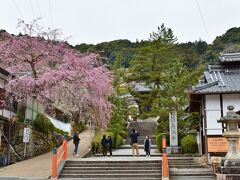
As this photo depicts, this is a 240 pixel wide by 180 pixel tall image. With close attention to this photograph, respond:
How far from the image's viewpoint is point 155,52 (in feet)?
119

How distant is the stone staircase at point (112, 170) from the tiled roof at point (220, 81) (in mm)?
4555

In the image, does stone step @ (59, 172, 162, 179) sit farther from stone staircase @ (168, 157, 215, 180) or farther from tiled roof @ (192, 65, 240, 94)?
tiled roof @ (192, 65, 240, 94)

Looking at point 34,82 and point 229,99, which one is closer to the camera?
point 229,99

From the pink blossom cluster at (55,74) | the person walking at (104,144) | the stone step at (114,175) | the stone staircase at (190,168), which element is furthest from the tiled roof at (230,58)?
the person walking at (104,144)

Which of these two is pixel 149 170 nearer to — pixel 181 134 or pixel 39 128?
pixel 181 134

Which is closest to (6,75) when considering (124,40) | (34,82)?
(34,82)

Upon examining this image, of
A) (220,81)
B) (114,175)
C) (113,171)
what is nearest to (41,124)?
(113,171)

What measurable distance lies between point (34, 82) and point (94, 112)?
4581 millimetres

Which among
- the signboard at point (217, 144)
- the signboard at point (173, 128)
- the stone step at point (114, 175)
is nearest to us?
the stone step at point (114, 175)

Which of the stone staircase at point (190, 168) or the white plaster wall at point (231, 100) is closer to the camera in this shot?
the stone staircase at point (190, 168)

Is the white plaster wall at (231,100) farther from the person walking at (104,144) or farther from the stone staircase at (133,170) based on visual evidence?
the person walking at (104,144)

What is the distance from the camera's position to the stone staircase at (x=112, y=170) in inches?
605

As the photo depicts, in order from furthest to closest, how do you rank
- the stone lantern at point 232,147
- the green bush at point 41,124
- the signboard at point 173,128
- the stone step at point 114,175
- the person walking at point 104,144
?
the green bush at point 41,124, the signboard at point 173,128, the person walking at point 104,144, the stone step at point 114,175, the stone lantern at point 232,147

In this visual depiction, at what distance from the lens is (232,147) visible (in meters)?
12.8
